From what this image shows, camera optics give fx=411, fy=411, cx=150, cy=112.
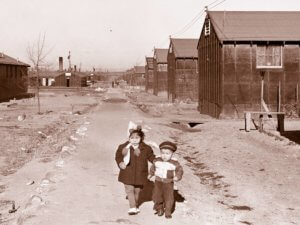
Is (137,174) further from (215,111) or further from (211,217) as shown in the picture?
(215,111)

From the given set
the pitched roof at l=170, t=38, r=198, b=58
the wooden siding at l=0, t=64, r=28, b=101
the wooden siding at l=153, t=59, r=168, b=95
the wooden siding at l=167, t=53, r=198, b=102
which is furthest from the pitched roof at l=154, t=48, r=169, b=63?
the wooden siding at l=0, t=64, r=28, b=101

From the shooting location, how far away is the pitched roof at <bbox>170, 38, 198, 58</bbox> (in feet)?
149

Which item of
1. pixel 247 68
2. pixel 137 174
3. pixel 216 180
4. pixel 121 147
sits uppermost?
pixel 247 68

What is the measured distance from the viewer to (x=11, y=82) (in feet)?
178

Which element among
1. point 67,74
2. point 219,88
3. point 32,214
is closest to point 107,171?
point 32,214

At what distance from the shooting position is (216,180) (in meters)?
11.7

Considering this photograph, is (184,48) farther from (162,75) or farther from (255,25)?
(255,25)

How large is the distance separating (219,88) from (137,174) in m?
21.1

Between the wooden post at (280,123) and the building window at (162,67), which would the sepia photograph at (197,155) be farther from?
the building window at (162,67)

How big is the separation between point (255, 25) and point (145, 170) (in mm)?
24034

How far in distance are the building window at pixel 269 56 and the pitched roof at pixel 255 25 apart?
2.10 feet

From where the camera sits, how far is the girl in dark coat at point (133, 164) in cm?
731

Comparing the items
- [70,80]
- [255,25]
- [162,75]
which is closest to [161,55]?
[162,75]

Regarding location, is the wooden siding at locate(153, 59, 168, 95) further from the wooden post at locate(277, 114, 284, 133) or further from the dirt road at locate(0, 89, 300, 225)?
the dirt road at locate(0, 89, 300, 225)
